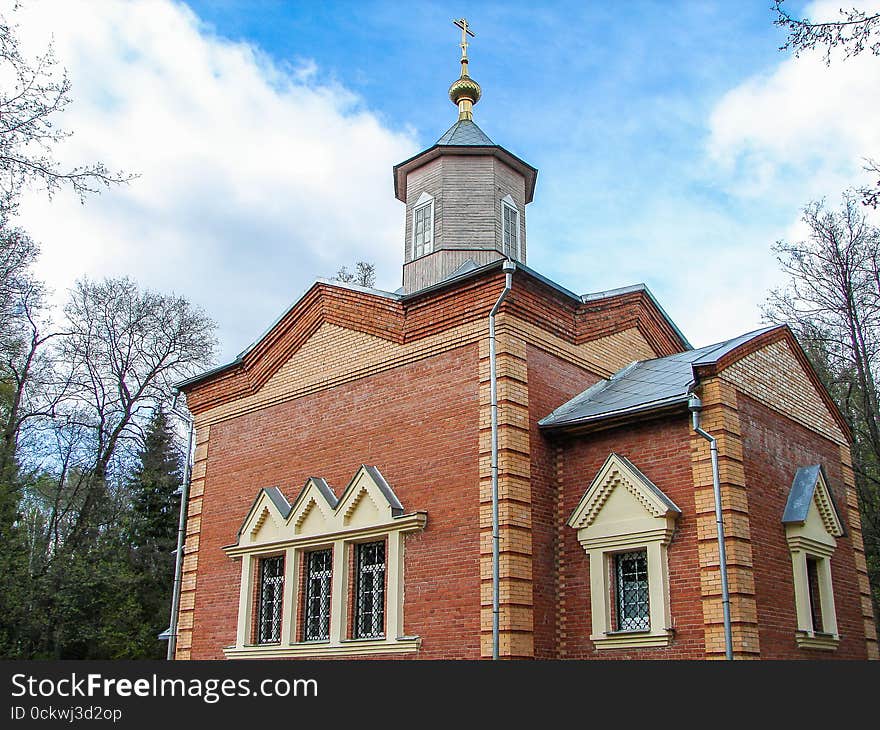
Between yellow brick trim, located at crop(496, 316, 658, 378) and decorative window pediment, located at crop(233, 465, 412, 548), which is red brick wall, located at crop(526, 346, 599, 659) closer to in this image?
yellow brick trim, located at crop(496, 316, 658, 378)

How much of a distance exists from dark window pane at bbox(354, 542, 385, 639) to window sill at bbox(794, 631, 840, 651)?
4585 millimetres

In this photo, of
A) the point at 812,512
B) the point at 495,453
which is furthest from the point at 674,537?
the point at 812,512

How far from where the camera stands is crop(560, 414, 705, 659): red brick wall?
28.3 ft

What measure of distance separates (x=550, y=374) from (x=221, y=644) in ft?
19.4

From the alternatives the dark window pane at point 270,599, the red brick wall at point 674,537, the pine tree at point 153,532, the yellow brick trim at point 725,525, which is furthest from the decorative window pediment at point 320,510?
the pine tree at point 153,532

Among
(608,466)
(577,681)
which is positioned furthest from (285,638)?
(577,681)

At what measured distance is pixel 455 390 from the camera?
10266mm

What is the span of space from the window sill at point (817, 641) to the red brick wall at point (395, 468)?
11.3 ft

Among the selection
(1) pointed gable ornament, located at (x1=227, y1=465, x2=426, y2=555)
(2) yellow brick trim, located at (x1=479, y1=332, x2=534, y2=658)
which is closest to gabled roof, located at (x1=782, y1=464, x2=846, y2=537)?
(2) yellow brick trim, located at (x1=479, y1=332, x2=534, y2=658)

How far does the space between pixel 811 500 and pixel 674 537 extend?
2166 millimetres

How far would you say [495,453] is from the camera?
30.9 ft

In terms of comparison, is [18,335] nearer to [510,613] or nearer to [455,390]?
[455,390]

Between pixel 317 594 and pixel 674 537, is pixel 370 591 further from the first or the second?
pixel 674 537

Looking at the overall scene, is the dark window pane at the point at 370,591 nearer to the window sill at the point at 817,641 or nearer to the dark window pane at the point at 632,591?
the dark window pane at the point at 632,591
